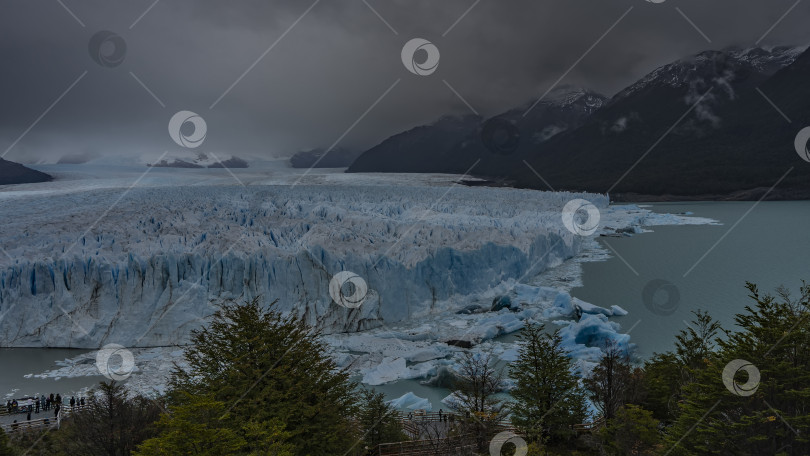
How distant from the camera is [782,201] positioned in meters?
68.4

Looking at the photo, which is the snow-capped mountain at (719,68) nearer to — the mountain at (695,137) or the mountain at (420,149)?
the mountain at (695,137)

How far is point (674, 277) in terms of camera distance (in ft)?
86.9

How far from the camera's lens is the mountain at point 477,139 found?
127m

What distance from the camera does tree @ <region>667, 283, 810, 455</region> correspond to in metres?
6.54

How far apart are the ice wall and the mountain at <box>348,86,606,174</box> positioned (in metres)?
91.6

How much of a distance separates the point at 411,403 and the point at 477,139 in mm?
132486

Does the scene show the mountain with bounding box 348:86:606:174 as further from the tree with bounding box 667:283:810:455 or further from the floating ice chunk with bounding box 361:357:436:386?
the tree with bounding box 667:283:810:455

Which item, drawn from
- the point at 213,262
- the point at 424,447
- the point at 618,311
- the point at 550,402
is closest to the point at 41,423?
the point at 213,262

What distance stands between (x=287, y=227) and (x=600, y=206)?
1450 inches

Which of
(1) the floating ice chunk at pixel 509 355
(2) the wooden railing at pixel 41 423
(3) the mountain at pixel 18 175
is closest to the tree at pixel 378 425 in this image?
(1) the floating ice chunk at pixel 509 355

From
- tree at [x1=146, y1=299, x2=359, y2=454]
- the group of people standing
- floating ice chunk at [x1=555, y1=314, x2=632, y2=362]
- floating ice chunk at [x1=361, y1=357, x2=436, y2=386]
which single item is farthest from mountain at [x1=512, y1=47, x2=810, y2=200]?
the group of people standing

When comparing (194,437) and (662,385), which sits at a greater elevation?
(194,437)

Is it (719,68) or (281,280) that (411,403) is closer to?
(281,280)

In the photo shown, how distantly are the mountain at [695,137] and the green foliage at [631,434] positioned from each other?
264ft
